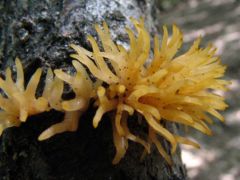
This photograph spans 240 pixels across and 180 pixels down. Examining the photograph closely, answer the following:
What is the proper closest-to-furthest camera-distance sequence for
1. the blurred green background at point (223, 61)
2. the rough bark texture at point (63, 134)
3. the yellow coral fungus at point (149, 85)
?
the yellow coral fungus at point (149, 85) < the rough bark texture at point (63, 134) < the blurred green background at point (223, 61)

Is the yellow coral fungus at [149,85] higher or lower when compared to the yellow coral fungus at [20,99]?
higher

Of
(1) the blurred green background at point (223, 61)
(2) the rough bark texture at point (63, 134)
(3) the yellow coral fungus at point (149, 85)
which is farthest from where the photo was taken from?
(1) the blurred green background at point (223, 61)

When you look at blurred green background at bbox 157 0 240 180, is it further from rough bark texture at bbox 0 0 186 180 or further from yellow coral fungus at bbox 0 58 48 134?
yellow coral fungus at bbox 0 58 48 134

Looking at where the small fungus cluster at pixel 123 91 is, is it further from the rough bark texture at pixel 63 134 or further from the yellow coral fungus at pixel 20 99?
the rough bark texture at pixel 63 134

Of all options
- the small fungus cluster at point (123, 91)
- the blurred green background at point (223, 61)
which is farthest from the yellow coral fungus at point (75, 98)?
the blurred green background at point (223, 61)

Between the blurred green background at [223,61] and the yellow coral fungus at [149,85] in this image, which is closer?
the yellow coral fungus at [149,85]

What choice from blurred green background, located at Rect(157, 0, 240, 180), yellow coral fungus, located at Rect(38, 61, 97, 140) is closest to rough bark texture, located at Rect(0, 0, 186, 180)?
yellow coral fungus, located at Rect(38, 61, 97, 140)

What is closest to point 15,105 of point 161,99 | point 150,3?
point 161,99

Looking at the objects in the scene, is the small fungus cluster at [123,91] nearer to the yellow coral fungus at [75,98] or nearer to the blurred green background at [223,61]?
the yellow coral fungus at [75,98]
